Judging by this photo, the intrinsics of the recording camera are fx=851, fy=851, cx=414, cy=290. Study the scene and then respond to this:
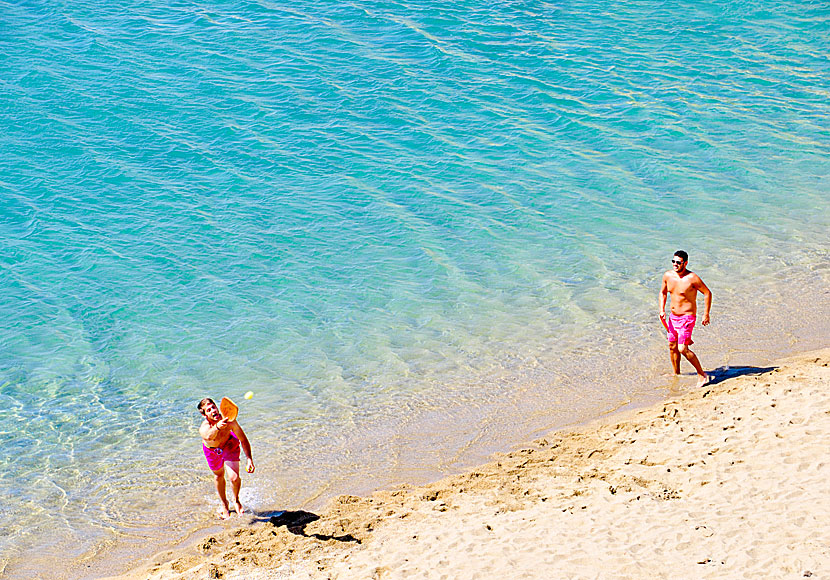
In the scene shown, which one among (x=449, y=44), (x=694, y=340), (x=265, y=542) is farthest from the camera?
(x=449, y=44)

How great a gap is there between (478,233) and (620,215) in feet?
8.41

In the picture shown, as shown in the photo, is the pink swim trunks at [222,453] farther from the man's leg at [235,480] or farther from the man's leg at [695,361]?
the man's leg at [695,361]

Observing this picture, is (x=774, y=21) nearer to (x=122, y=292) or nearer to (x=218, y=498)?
(x=122, y=292)

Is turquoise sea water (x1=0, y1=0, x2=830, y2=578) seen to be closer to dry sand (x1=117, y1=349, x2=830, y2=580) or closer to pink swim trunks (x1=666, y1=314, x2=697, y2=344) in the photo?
pink swim trunks (x1=666, y1=314, x2=697, y2=344)

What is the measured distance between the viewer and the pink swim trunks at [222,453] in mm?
8188

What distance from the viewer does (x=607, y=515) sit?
24.3ft

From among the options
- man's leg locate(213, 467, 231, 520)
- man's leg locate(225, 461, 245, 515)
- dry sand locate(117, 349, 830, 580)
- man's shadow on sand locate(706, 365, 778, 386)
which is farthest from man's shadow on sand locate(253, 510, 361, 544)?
man's shadow on sand locate(706, 365, 778, 386)

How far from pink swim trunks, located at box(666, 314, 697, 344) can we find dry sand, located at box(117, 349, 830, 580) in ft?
3.11

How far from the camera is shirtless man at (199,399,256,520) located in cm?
805

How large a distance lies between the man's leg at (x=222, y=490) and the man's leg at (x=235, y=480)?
0.09 meters

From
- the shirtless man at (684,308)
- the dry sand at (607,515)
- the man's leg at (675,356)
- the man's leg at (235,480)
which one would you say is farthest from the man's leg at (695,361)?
the man's leg at (235,480)

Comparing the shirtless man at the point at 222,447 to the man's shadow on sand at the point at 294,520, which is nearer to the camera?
the man's shadow on sand at the point at 294,520

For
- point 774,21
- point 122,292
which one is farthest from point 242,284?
point 774,21

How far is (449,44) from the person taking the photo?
21375mm
